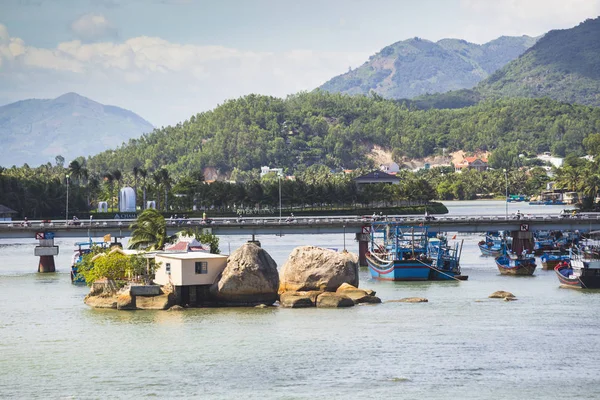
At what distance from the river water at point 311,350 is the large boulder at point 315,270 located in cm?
304

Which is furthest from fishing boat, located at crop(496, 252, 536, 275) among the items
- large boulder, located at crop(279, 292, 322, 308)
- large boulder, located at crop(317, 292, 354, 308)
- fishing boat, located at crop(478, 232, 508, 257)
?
large boulder, located at crop(279, 292, 322, 308)

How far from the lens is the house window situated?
2876 inches

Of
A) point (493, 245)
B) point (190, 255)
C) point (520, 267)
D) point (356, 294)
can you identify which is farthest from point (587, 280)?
point (493, 245)

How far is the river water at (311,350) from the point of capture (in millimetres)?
49156

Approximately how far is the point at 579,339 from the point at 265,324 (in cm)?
1887

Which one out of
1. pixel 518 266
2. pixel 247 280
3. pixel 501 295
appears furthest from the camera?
pixel 518 266

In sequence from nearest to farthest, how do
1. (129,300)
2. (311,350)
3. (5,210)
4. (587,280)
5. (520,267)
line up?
(311,350) → (129,300) → (587,280) → (520,267) → (5,210)

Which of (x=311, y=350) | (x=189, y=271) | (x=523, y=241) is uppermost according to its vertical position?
(x=189, y=271)

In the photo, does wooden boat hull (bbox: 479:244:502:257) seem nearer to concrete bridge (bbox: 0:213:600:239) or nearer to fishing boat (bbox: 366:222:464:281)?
concrete bridge (bbox: 0:213:600:239)

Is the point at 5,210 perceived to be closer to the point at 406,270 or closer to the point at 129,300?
the point at 406,270

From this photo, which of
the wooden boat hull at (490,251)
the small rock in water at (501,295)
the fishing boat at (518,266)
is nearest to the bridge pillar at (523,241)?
the wooden boat hull at (490,251)

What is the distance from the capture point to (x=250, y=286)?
7369 centimetres

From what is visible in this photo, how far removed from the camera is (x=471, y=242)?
174m

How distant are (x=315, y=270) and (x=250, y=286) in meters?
4.77
